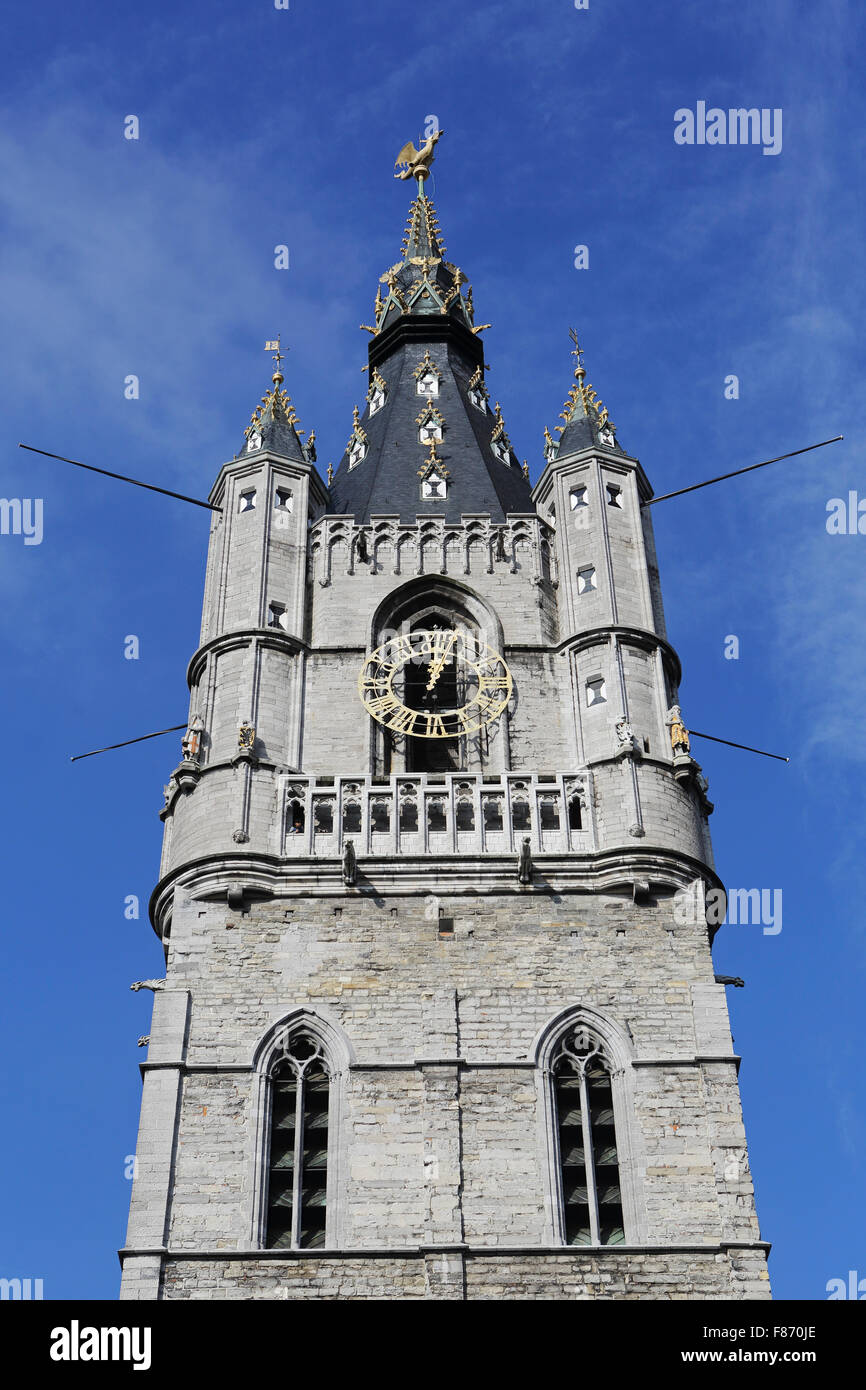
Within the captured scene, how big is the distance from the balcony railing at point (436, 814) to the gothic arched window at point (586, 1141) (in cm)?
366

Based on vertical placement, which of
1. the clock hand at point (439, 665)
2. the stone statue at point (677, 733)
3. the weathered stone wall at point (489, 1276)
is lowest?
the weathered stone wall at point (489, 1276)

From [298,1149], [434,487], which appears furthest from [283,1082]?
[434,487]

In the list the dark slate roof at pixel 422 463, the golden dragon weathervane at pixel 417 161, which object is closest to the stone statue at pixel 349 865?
the dark slate roof at pixel 422 463

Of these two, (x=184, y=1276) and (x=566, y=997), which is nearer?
(x=184, y=1276)

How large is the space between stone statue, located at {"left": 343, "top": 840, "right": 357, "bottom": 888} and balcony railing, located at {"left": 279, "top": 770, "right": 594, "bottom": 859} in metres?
0.46

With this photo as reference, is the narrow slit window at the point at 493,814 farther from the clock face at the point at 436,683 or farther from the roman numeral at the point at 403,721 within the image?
the roman numeral at the point at 403,721

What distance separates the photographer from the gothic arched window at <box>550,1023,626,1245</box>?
25.5 m

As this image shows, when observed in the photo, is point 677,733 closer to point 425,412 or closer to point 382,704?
point 382,704

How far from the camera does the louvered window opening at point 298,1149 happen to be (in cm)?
2550
